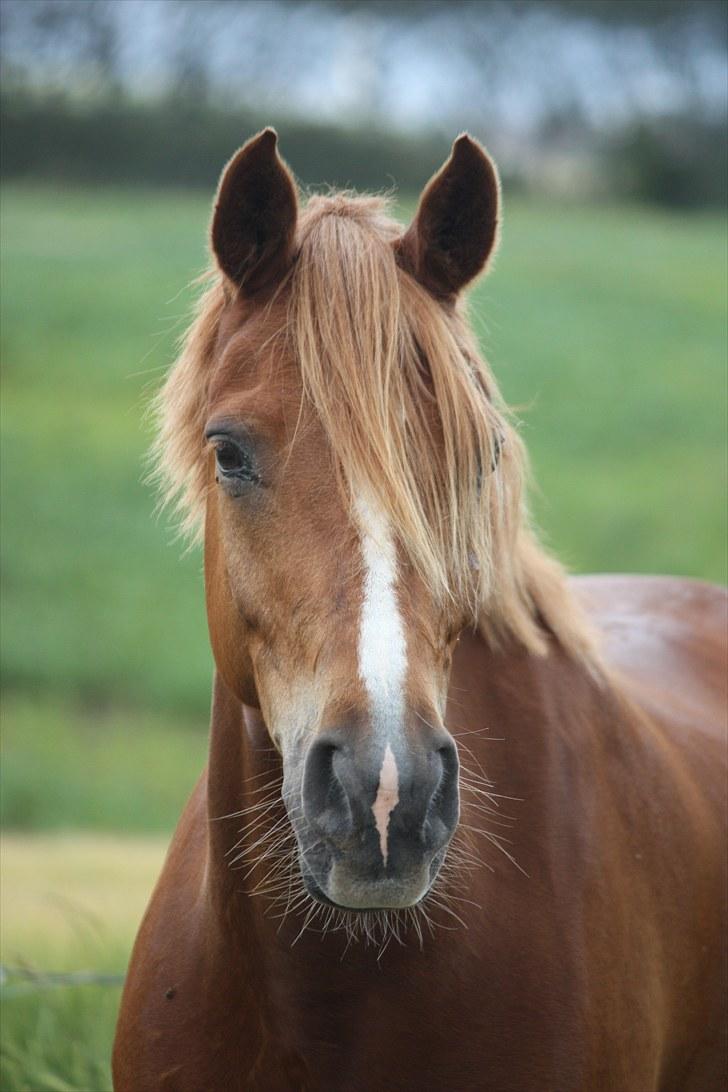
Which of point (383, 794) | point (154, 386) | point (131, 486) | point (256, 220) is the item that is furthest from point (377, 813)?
point (131, 486)

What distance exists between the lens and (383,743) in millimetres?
1497

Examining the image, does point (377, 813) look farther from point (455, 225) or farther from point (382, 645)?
point (455, 225)

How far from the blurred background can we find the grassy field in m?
0.03

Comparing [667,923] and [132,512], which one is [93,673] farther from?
[667,923]

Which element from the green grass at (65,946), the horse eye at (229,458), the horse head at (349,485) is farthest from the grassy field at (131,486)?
the horse eye at (229,458)

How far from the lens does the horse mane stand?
1.76m

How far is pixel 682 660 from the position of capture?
3145 mm

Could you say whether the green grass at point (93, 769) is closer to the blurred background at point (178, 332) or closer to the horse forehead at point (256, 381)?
the blurred background at point (178, 332)

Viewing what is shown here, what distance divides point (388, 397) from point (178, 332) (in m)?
4.90

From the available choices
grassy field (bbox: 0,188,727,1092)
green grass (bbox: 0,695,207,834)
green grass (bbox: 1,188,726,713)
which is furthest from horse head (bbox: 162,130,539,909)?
green grass (bbox: 0,695,207,834)

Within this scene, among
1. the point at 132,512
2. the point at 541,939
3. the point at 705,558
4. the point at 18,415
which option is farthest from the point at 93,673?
the point at 541,939

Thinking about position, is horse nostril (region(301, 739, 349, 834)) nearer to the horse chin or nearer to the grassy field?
the horse chin

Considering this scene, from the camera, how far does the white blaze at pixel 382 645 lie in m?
1.49

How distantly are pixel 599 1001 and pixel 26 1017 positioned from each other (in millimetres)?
2244
